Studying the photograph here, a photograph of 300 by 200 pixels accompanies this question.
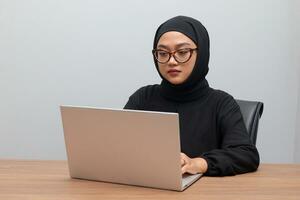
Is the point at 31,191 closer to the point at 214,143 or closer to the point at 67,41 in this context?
the point at 214,143

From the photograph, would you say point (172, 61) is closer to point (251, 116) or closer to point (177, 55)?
point (177, 55)

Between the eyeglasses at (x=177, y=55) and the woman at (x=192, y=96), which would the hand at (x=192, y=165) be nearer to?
the woman at (x=192, y=96)

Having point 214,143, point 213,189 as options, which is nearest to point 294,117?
point 214,143

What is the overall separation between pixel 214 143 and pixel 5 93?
1235mm

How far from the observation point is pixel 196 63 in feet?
5.88

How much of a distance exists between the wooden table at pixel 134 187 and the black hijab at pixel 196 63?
0.46 meters

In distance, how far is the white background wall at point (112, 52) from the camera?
7.95 ft

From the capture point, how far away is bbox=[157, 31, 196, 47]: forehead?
174 centimetres

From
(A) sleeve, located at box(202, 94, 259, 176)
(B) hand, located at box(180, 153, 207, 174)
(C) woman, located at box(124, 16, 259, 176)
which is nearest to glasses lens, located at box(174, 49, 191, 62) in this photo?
(C) woman, located at box(124, 16, 259, 176)

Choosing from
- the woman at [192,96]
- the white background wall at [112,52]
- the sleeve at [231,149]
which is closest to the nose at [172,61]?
the woman at [192,96]

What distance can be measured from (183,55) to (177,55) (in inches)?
1.0

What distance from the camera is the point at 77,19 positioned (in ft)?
7.94

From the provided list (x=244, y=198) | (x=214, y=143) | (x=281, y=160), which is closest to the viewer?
(x=244, y=198)

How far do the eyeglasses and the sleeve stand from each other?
23 centimetres
